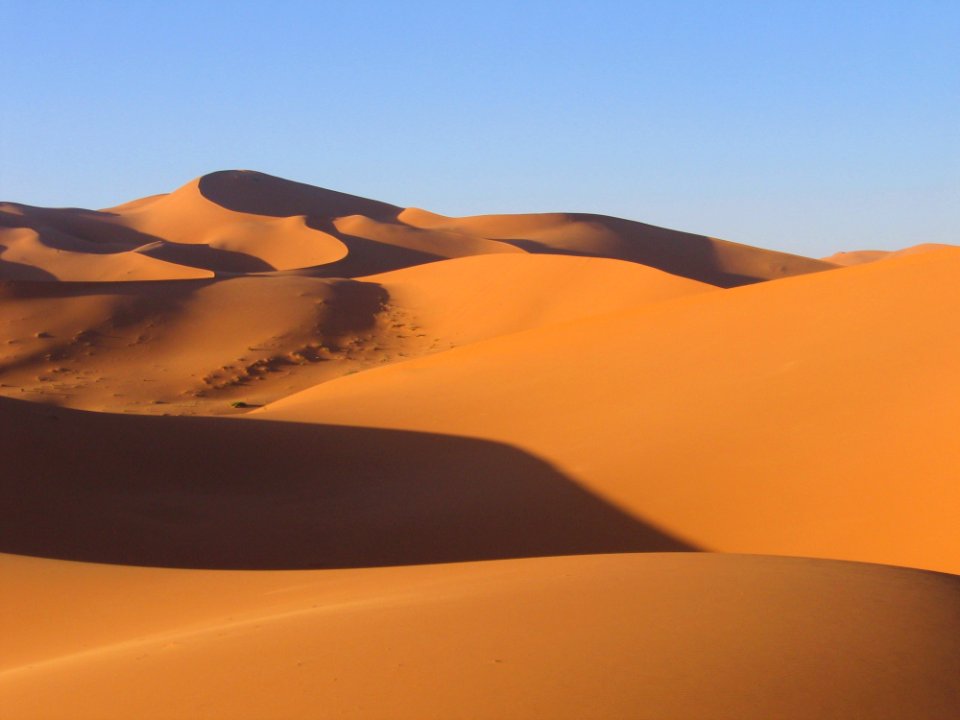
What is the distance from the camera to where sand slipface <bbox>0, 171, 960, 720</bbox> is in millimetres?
3180

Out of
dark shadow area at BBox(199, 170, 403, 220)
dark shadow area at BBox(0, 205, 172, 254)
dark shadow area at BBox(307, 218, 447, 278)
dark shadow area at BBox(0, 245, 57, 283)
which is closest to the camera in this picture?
dark shadow area at BBox(0, 245, 57, 283)

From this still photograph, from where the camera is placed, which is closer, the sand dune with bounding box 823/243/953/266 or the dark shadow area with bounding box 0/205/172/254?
the dark shadow area with bounding box 0/205/172/254

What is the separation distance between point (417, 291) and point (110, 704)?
3130cm

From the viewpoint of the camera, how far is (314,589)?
18.8 feet

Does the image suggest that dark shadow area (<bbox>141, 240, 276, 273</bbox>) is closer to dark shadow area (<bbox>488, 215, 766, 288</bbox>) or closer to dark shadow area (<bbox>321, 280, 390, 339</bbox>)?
dark shadow area (<bbox>488, 215, 766, 288</bbox>)

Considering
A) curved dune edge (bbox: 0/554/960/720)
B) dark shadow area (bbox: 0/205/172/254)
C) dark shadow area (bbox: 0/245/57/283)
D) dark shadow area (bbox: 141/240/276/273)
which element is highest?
dark shadow area (bbox: 0/205/172/254)

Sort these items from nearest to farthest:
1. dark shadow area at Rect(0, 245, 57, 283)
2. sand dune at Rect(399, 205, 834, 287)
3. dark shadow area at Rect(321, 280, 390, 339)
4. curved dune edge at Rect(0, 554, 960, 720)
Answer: curved dune edge at Rect(0, 554, 960, 720) < dark shadow area at Rect(321, 280, 390, 339) < dark shadow area at Rect(0, 245, 57, 283) < sand dune at Rect(399, 205, 834, 287)

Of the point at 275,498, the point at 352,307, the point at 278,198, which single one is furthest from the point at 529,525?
the point at 278,198

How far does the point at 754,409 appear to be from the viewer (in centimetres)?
1017

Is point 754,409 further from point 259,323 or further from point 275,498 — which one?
point 259,323

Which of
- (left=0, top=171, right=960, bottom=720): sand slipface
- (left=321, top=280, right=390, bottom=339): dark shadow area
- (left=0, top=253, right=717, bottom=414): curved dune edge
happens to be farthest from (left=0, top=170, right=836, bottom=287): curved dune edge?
(left=0, top=171, right=960, bottom=720): sand slipface

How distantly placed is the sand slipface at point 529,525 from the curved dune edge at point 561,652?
0.04ft

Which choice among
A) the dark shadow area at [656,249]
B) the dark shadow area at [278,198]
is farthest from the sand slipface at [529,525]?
the dark shadow area at [278,198]

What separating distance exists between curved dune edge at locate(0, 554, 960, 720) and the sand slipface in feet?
0.04
